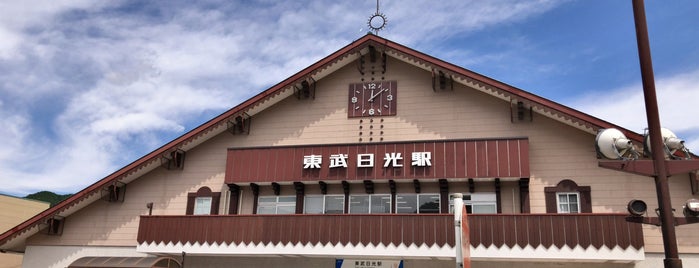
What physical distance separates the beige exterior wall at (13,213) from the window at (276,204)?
60.3ft

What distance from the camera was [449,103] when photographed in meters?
23.4

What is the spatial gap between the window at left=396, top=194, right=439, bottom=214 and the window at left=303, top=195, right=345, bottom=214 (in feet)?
7.51

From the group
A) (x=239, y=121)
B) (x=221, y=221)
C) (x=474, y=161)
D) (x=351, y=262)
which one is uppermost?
(x=239, y=121)

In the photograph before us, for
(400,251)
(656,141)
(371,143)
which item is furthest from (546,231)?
(656,141)

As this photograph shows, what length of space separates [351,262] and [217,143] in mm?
8173

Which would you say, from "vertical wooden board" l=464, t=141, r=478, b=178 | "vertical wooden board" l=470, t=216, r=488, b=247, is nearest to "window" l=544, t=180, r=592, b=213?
"vertical wooden board" l=464, t=141, r=478, b=178

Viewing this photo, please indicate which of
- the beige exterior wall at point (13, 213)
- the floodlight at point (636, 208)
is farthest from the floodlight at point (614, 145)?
the beige exterior wall at point (13, 213)

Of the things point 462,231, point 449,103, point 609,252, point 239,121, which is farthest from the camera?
point 239,121

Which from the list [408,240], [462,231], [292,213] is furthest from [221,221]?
[462,231]

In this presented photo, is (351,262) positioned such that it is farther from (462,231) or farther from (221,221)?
(462,231)

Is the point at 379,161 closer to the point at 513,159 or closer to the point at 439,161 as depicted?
the point at 439,161

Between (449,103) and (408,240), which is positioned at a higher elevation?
(449,103)

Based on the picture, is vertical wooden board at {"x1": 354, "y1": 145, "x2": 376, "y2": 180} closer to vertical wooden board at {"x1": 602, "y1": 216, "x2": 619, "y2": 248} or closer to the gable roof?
the gable roof

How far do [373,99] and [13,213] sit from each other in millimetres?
25276
